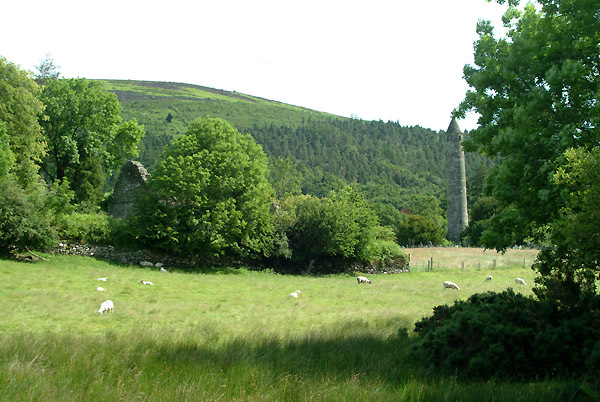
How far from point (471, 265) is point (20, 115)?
42.5m

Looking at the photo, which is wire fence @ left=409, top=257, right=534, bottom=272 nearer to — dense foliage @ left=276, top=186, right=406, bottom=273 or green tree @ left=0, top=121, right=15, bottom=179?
dense foliage @ left=276, top=186, right=406, bottom=273

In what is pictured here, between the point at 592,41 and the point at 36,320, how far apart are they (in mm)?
16415

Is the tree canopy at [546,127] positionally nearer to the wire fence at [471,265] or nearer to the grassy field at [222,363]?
the grassy field at [222,363]

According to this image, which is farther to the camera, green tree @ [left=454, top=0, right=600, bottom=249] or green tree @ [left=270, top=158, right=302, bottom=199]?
green tree @ [left=270, top=158, right=302, bottom=199]

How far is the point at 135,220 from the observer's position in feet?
117

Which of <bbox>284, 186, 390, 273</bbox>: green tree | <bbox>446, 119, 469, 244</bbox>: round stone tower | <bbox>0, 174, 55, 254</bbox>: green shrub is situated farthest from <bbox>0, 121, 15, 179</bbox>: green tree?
<bbox>446, 119, 469, 244</bbox>: round stone tower

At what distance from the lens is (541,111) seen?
11383 millimetres

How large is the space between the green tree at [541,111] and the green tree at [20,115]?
3353cm

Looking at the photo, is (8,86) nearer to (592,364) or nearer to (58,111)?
(58,111)

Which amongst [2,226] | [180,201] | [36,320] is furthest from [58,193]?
[36,320]

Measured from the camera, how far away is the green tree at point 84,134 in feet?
153

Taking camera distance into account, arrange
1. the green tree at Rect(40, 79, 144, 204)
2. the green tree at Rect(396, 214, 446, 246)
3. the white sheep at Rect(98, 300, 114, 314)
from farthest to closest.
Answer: the green tree at Rect(396, 214, 446, 246) → the green tree at Rect(40, 79, 144, 204) → the white sheep at Rect(98, 300, 114, 314)

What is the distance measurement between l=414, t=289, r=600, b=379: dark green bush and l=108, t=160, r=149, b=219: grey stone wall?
39365 mm

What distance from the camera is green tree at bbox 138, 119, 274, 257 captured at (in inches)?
1368
